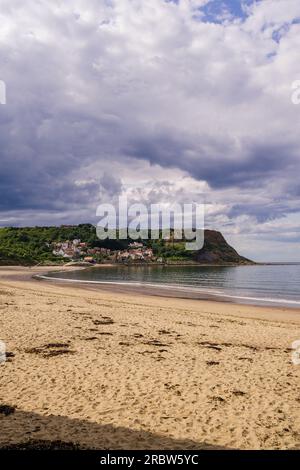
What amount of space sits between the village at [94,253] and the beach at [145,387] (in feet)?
453

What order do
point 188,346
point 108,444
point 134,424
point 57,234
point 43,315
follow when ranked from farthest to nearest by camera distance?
point 57,234, point 43,315, point 188,346, point 134,424, point 108,444

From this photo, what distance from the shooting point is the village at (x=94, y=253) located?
156m

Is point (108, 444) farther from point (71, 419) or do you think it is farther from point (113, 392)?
point (113, 392)

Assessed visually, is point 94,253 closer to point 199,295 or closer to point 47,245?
point 47,245

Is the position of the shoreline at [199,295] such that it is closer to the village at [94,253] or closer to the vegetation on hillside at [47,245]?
the vegetation on hillside at [47,245]

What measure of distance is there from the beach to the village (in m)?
138

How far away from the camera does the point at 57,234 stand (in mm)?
190000

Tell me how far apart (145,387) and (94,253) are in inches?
6571

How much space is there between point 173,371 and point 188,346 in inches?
140

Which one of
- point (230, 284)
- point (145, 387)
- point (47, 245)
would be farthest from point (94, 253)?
point (145, 387)

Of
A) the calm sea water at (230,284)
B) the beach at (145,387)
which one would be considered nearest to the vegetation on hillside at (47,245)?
the calm sea water at (230,284)

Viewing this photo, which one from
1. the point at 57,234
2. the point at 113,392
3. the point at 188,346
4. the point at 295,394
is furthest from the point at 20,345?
the point at 57,234

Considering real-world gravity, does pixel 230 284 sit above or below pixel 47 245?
below

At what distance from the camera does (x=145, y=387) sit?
368 inches
